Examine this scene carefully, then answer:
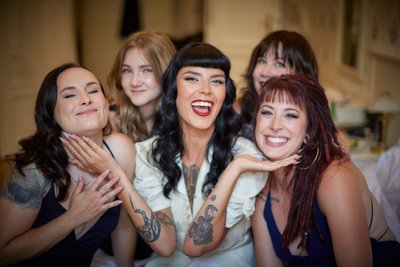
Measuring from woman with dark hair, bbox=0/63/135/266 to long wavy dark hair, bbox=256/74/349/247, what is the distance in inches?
30.5

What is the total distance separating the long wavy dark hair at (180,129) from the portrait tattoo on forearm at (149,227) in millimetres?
222

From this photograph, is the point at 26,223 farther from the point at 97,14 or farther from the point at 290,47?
the point at 97,14

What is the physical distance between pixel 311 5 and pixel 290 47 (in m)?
2.45

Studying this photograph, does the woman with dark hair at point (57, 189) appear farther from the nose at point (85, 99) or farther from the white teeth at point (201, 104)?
the white teeth at point (201, 104)

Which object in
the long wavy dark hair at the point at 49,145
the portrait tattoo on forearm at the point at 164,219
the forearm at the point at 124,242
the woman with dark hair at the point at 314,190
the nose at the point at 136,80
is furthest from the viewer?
the nose at the point at 136,80

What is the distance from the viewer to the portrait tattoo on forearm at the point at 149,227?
5.39 feet

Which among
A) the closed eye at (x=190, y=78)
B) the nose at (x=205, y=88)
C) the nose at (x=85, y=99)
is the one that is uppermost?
the closed eye at (x=190, y=78)

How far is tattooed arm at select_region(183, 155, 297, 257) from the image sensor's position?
65.1 inches

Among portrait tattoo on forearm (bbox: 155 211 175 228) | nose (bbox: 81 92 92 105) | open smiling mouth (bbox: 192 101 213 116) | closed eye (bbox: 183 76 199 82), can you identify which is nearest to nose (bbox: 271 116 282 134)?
open smiling mouth (bbox: 192 101 213 116)

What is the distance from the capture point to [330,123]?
162cm

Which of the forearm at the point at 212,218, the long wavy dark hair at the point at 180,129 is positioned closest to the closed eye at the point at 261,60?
the long wavy dark hair at the point at 180,129

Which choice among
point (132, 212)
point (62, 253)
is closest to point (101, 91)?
point (132, 212)

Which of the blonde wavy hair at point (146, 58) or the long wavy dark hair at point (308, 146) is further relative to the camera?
the blonde wavy hair at point (146, 58)

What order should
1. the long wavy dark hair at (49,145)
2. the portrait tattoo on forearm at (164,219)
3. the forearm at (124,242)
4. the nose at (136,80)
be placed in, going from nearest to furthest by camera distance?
the long wavy dark hair at (49,145)
the portrait tattoo on forearm at (164,219)
the forearm at (124,242)
the nose at (136,80)
